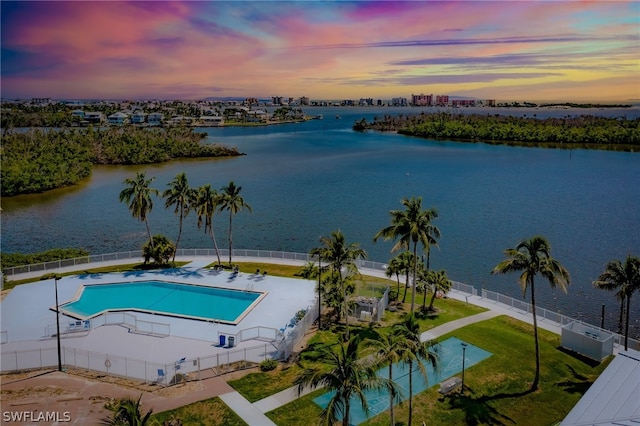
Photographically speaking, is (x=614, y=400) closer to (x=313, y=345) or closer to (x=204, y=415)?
(x=313, y=345)

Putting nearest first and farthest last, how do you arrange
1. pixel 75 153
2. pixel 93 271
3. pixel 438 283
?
1. pixel 438 283
2. pixel 93 271
3. pixel 75 153

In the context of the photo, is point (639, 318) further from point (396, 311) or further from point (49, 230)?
point (49, 230)

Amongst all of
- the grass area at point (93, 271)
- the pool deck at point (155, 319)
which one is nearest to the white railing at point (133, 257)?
the grass area at point (93, 271)

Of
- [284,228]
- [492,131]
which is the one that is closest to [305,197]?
[284,228]

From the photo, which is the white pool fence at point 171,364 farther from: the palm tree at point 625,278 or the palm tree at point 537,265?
the palm tree at point 537,265

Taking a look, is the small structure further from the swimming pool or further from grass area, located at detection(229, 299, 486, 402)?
the swimming pool

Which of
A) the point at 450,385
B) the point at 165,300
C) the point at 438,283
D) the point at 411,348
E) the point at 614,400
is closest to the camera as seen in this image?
the point at 411,348

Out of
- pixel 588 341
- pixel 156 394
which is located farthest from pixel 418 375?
pixel 156 394
